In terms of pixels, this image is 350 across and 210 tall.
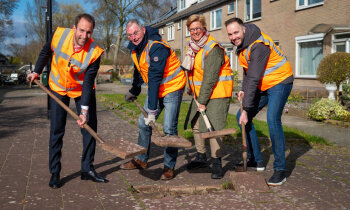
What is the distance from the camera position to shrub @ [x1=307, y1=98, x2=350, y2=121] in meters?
9.12

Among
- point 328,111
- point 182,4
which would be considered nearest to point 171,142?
point 328,111

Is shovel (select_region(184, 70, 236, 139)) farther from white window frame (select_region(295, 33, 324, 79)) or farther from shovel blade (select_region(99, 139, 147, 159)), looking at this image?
white window frame (select_region(295, 33, 324, 79))

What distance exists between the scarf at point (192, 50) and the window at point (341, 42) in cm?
1107

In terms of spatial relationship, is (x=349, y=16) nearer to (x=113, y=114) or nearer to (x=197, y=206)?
(x=113, y=114)

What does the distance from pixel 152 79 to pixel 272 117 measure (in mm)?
1450

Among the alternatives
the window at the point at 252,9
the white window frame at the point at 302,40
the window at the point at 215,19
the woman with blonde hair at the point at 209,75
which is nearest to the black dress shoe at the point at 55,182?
the woman with blonde hair at the point at 209,75

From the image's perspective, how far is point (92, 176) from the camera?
4422 millimetres

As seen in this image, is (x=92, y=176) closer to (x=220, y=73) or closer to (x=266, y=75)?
(x=220, y=73)

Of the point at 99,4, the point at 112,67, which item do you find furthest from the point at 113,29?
the point at 112,67

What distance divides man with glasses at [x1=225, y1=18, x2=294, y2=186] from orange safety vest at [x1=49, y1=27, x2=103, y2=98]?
159 cm

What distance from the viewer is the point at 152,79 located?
4.34 metres

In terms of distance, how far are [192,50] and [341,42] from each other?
11.5 m

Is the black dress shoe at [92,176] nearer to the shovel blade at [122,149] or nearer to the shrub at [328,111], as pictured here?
the shovel blade at [122,149]

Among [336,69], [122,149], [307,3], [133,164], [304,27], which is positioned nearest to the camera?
[122,149]
